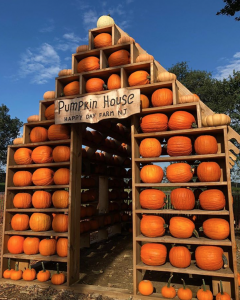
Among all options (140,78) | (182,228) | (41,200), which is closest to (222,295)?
(182,228)

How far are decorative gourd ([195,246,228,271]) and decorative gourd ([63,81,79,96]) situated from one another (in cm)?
343

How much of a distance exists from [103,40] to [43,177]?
2773mm

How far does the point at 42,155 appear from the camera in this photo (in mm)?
4551

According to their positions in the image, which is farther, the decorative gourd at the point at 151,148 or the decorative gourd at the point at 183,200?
the decorative gourd at the point at 151,148

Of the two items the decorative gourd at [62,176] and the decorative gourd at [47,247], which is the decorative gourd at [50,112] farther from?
the decorative gourd at [47,247]

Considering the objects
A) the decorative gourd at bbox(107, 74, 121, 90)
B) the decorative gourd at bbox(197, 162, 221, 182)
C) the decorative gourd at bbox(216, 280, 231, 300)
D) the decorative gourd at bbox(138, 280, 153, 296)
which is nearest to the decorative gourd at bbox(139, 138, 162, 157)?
the decorative gourd at bbox(197, 162, 221, 182)

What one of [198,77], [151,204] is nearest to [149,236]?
[151,204]

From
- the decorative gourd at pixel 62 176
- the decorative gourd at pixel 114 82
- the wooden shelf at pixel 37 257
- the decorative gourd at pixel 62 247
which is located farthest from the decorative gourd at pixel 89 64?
the wooden shelf at pixel 37 257

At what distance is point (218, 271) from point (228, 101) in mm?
15059

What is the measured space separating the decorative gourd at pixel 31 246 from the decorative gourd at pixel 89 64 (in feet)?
10.6

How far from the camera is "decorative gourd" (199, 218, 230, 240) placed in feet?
11.0

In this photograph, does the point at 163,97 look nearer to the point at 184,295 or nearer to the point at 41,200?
the point at 41,200

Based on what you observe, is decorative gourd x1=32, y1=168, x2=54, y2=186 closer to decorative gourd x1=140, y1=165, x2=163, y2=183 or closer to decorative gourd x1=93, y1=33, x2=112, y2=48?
decorative gourd x1=140, y1=165, x2=163, y2=183

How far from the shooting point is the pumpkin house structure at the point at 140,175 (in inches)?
138
